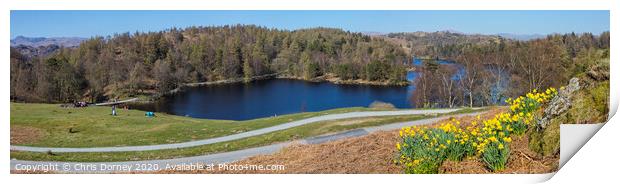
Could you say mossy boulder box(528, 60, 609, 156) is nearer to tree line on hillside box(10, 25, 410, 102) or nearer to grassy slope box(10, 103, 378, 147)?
grassy slope box(10, 103, 378, 147)

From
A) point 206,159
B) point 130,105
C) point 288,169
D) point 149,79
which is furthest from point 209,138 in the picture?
point 149,79

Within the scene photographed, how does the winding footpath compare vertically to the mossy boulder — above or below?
below

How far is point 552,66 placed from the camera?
41.9 ft

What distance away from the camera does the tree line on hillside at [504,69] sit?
10.6m

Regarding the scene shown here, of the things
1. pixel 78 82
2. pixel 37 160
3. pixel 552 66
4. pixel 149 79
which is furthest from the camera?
pixel 149 79

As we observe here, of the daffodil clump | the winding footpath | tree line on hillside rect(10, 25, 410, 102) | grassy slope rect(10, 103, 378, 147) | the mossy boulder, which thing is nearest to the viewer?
the daffodil clump

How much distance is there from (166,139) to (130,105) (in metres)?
5.72

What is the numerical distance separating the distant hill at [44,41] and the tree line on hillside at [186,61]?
8.7 inches

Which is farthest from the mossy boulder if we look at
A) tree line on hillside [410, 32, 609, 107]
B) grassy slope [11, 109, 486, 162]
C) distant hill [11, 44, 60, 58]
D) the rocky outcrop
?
distant hill [11, 44, 60, 58]

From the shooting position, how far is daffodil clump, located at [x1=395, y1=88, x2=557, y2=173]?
8.15 metres

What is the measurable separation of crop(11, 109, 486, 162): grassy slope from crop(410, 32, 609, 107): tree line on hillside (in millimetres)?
3614

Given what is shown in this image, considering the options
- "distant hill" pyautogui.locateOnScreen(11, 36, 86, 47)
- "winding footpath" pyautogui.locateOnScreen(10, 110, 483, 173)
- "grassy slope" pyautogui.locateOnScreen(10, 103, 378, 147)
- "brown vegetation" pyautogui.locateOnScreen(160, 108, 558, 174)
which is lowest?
"winding footpath" pyautogui.locateOnScreen(10, 110, 483, 173)
